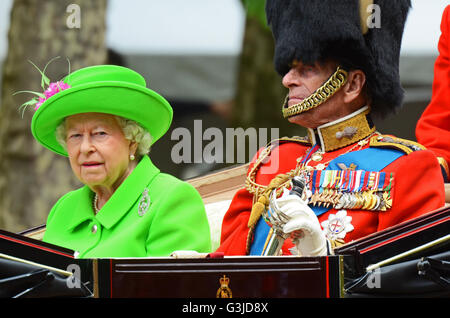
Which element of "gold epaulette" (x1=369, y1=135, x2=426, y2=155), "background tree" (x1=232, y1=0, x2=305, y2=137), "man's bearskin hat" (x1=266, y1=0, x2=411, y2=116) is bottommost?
"gold epaulette" (x1=369, y1=135, x2=426, y2=155)

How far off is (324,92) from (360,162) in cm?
34

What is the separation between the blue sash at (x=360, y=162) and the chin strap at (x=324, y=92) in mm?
270

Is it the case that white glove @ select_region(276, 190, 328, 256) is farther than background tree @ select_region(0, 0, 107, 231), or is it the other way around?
background tree @ select_region(0, 0, 107, 231)

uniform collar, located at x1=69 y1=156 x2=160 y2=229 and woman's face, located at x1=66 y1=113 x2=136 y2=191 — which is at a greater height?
woman's face, located at x1=66 y1=113 x2=136 y2=191

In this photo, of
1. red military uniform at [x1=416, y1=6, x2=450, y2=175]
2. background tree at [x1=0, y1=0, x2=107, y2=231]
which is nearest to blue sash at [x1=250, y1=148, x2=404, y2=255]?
red military uniform at [x1=416, y1=6, x2=450, y2=175]

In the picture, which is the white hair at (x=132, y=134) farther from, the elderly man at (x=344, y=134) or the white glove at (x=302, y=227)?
the white glove at (x=302, y=227)

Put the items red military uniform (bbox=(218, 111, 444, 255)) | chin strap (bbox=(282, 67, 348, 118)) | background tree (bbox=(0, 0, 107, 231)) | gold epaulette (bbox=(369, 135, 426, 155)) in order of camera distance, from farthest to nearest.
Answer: background tree (bbox=(0, 0, 107, 231)) < chin strap (bbox=(282, 67, 348, 118)) < gold epaulette (bbox=(369, 135, 426, 155)) < red military uniform (bbox=(218, 111, 444, 255))

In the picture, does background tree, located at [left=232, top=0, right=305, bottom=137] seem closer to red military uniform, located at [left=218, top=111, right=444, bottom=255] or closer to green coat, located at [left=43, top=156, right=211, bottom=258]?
red military uniform, located at [left=218, top=111, right=444, bottom=255]

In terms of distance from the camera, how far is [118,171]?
15.9 feet

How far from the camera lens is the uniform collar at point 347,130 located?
4.72 meters


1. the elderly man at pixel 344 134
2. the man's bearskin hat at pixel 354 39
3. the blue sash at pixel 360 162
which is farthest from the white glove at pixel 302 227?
the man's bearskin hat at pixel 354 39

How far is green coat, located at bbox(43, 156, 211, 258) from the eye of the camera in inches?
179

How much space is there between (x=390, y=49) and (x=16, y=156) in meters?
3.76
